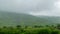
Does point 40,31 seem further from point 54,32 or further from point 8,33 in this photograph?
point 8,33

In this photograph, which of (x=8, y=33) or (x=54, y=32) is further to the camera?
(x=54, y=32)

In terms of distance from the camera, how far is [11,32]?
51.5 m

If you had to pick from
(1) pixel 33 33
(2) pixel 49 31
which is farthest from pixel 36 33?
(2) pixel 49 31

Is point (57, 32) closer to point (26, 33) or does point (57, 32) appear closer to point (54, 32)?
point (54, 32)

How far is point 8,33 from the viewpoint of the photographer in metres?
51.1

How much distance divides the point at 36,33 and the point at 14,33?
20.6 ft

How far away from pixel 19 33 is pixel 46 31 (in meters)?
8.07

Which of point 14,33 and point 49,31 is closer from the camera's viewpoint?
point 14,33

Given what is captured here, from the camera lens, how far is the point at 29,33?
5228 centimetres

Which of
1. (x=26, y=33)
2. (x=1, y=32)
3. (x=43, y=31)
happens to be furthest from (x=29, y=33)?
(x=1, y=32)

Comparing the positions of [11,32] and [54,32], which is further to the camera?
[54,32]

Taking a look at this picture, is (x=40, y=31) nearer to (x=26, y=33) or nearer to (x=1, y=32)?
(x=26, y=33)

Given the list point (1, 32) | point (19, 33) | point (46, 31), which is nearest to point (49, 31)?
point (46, 31)

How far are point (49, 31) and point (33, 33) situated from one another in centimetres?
525
